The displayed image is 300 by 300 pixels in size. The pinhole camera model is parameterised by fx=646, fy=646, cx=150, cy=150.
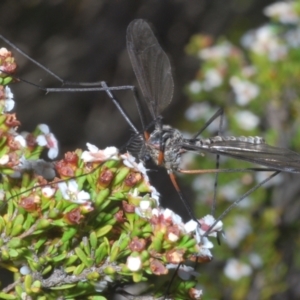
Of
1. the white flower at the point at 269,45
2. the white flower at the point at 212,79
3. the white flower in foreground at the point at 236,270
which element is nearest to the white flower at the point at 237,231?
the white flower in foreground at the point at 236,270

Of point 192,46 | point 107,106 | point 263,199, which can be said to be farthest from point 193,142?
point 107,106

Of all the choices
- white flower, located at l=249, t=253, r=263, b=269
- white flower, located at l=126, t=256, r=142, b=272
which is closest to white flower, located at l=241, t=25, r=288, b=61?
white flower, located at l=249, t=253, r=263, b=269

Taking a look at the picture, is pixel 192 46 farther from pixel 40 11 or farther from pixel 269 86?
pixel 40 11

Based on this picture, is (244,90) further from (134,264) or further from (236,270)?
(134,264)

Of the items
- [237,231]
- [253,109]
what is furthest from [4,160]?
[253,109]

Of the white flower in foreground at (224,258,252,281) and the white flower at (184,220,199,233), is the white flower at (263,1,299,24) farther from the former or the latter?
the white flower at (184,220,199,233)

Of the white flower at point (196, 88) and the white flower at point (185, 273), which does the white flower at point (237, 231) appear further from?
the white flower at point (185, 273)
